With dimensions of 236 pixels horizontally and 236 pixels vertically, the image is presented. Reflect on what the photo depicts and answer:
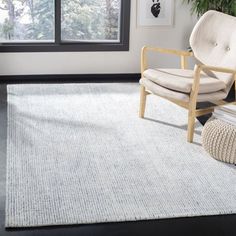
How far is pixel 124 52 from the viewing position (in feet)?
16.2

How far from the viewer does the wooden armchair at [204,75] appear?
3305 mm

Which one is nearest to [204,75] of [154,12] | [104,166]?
[104,166]

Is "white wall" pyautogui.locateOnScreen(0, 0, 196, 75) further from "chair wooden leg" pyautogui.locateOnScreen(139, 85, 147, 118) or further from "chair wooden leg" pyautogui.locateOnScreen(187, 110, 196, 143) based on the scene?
"chair wooden leg" pyautogui.locateOnScreen(187, 110, 196, 143)

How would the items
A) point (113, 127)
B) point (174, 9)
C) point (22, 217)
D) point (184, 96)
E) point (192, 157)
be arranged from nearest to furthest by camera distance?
point (22, 217)
point (192, 157)
point (184, 96)
point (113, 127)
point (174, 9)

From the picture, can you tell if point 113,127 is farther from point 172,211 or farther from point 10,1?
point 10,1

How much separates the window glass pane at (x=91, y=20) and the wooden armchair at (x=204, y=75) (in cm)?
131

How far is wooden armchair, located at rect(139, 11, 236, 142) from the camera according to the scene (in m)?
3.30

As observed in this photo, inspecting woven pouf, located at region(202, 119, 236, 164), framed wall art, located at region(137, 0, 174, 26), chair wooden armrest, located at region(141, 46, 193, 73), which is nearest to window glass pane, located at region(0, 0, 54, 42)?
framed wall art, located at region(137, 0, 174, 26)

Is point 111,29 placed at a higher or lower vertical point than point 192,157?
higher

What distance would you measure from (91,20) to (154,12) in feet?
2.09

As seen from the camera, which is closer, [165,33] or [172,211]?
[172,211]

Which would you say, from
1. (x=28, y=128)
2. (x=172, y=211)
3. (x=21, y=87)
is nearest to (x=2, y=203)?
(x=172, y=211)

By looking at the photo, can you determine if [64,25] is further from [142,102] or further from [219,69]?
[219,69]

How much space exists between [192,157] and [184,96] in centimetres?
45
